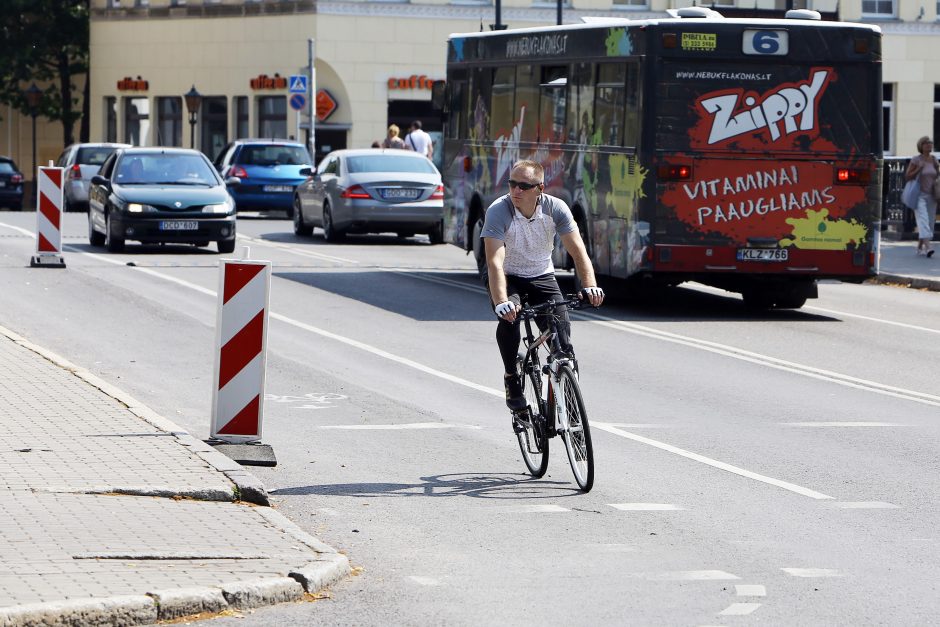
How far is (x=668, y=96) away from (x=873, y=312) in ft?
12.7

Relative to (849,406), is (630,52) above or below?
above

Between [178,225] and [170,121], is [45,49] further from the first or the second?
[178,225]

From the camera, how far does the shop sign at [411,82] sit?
52375 millimetres

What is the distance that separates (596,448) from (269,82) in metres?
43.7

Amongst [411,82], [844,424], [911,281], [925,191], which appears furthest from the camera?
[411,82]

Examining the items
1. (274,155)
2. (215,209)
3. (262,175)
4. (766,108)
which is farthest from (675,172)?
(274,155)

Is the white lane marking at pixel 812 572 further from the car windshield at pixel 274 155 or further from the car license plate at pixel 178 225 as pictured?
the car windshield at pixel 274 155

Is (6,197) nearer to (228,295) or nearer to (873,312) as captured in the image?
(873,312)

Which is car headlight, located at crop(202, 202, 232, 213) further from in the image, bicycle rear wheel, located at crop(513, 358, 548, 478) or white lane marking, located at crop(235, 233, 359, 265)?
bicycle rear wheel, located at crop(513, 358, 548, 478)

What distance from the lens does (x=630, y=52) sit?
61.9ft

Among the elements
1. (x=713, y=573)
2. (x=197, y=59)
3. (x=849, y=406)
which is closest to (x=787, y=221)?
(x=849, y=406)

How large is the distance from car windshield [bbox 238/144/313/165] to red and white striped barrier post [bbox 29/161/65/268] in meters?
15.2

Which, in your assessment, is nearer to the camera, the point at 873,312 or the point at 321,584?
the point at 321,584

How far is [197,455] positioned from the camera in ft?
31.3
